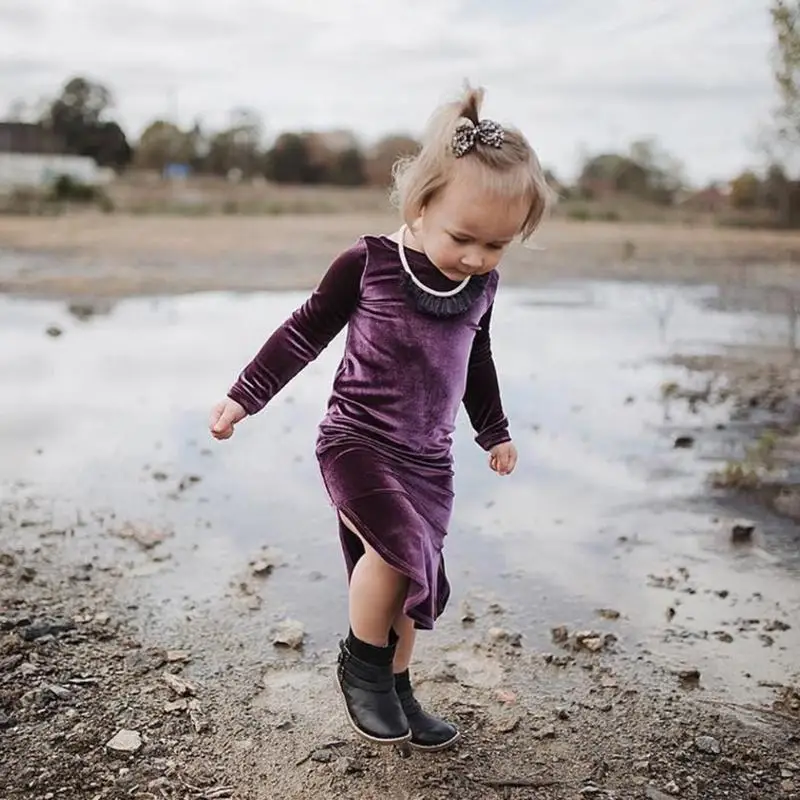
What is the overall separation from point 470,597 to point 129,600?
3.73ft

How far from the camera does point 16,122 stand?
5241 cm

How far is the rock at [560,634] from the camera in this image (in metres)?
3.58

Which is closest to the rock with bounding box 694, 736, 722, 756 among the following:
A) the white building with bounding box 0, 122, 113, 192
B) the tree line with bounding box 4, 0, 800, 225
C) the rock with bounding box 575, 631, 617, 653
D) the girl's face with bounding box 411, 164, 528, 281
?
the rock with bounding box 575, 631, 617, 653

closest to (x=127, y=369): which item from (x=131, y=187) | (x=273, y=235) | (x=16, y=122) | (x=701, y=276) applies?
(x=701, y=276)

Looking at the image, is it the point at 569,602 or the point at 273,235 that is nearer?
the point at 569,602

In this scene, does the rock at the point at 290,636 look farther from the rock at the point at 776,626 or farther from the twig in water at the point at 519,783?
the rock at the point at 776,626

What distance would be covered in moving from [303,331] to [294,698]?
103 centimetres

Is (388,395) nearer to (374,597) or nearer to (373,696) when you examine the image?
(374,597)

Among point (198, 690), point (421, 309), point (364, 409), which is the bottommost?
point (198, 690)

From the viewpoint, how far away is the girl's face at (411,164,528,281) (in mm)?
2580

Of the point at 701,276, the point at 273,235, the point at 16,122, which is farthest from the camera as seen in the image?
the point at 16,122

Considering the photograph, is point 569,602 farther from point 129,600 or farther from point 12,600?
point 12,600

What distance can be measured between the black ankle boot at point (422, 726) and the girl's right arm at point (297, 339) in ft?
2.57

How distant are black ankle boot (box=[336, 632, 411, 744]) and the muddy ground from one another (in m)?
0.13
